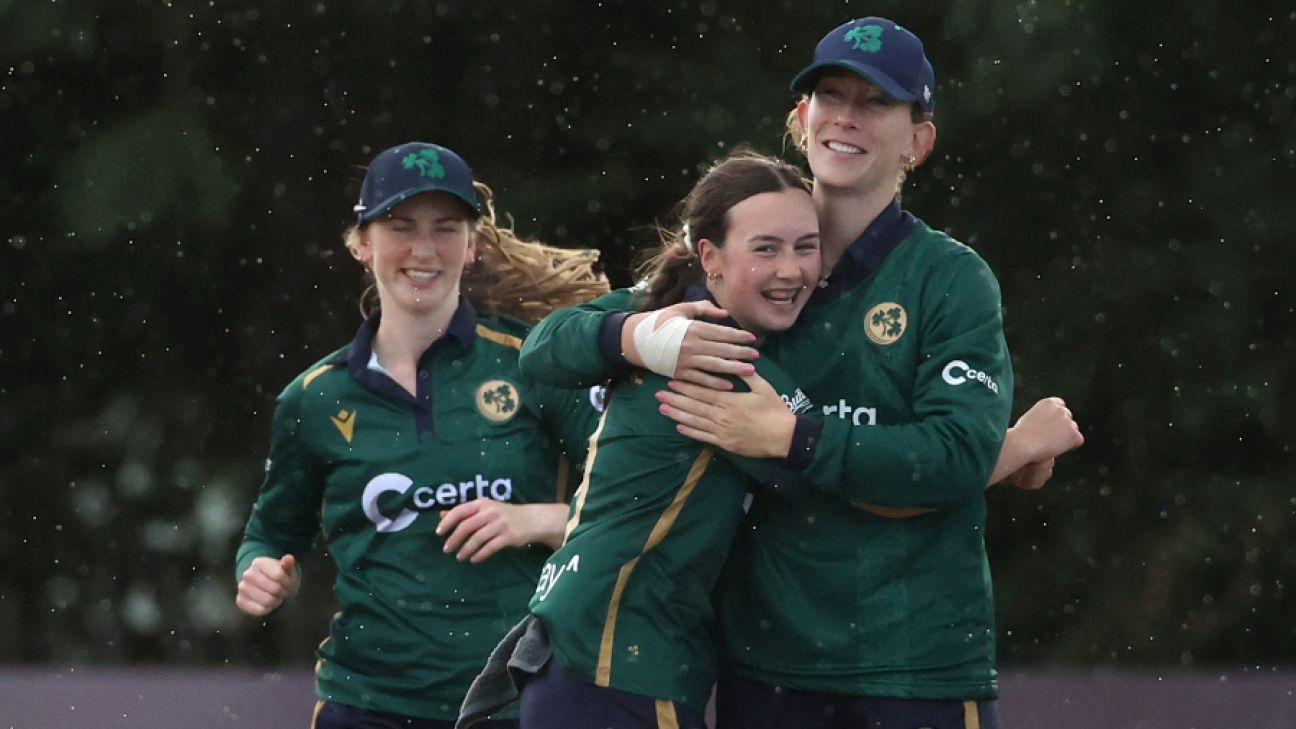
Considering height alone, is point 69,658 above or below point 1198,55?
below

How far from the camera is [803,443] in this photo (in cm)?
366

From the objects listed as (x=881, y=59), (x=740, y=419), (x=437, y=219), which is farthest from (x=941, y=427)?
(x=437, y=219)

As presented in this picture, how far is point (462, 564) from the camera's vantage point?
4812 mm

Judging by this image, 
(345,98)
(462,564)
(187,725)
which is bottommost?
(187,725)

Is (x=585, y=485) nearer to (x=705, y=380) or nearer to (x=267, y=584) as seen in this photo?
(x=705, y=380)

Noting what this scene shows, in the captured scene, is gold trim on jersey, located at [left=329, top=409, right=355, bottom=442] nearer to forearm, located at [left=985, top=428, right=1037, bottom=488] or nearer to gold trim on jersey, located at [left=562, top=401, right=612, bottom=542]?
gold trim on jersey, located at [left=562, top=401, right=612, bottom=542]

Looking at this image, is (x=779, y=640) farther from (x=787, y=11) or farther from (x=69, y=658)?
(x=69, y=658)

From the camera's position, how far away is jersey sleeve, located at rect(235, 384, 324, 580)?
16.4 feet

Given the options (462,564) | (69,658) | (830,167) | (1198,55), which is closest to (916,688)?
(830,167)

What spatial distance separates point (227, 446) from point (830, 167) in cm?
726

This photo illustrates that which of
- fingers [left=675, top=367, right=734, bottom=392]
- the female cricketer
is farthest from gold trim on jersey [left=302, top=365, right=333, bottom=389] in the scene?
fingers [left=675, top=367, right=734, bottom=392]

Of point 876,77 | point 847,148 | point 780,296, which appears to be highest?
point 876,77

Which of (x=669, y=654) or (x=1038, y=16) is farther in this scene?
(x=1038, y=16)

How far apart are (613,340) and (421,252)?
3.75ft
